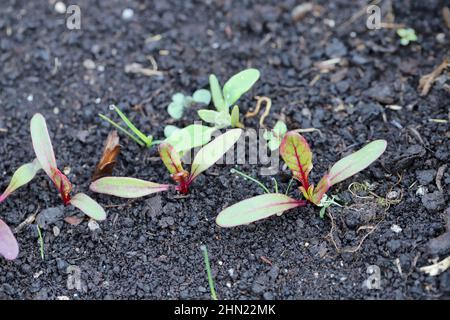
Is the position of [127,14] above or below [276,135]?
above

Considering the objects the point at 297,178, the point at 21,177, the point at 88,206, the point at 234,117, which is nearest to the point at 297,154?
the point at 297,178

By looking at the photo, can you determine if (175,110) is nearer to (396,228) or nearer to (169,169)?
(169,169)

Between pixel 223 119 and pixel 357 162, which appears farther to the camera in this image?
pixel 223 119

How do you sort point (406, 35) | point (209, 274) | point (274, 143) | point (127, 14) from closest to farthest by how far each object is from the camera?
point (209, 274)
point (274, 143)
point (406, 35)
point (127, 14)

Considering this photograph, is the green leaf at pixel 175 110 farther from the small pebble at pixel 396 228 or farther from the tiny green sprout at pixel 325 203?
the small pebble at pixel 396 228

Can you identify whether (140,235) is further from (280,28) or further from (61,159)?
(280,28)

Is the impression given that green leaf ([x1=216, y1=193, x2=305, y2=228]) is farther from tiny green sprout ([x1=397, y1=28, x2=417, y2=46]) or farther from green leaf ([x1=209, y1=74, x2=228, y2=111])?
tiny green sprout ([x1=397, y1=28, x2=417, y2=46])

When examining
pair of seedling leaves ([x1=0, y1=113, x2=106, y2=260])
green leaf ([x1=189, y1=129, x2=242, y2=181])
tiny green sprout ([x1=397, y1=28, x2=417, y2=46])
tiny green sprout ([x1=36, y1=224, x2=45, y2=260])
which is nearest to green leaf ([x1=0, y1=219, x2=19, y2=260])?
pair of seedling leaves ([x1=0, y1=113, x2=106, y2=260])

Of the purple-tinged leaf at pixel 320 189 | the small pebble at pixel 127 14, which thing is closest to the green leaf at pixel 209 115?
the purple-tinged leaf at pixel 320 189
